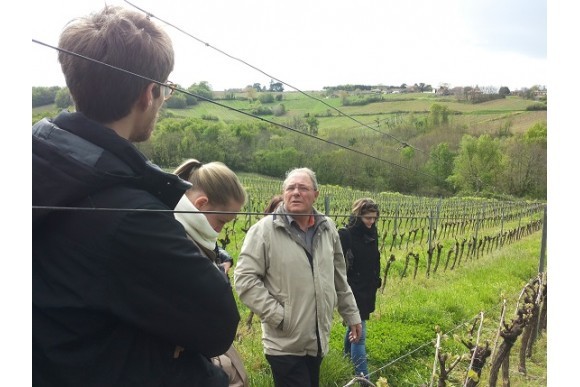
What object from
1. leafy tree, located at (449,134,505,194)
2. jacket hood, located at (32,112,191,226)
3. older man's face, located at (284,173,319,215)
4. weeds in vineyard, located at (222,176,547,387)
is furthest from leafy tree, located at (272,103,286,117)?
jacket hood, located at (32,112,191,226)

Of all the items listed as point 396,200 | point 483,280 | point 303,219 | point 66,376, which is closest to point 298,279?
point 303,219

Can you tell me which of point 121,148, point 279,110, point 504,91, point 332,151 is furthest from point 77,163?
point 504,91

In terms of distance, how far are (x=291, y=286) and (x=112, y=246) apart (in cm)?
151

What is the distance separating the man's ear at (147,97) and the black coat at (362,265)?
2.61m

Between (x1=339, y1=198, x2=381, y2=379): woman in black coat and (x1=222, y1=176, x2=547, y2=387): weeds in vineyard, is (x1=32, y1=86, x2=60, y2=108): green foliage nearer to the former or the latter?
(x1=222, y1=176, x2=547, y2=387): weeds in vineyard

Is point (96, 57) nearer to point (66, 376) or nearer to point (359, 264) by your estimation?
point (66, 376)

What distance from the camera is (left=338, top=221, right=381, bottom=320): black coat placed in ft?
11.2

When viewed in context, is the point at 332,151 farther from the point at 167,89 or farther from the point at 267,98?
the point at 167,89

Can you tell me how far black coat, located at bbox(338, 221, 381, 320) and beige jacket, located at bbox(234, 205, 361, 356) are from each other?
1133mm

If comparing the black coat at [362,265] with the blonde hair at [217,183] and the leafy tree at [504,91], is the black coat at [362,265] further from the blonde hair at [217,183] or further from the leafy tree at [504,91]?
the leafy tree at [504,91]

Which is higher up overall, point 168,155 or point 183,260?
point 168,155

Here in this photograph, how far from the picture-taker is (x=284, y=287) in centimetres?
223
